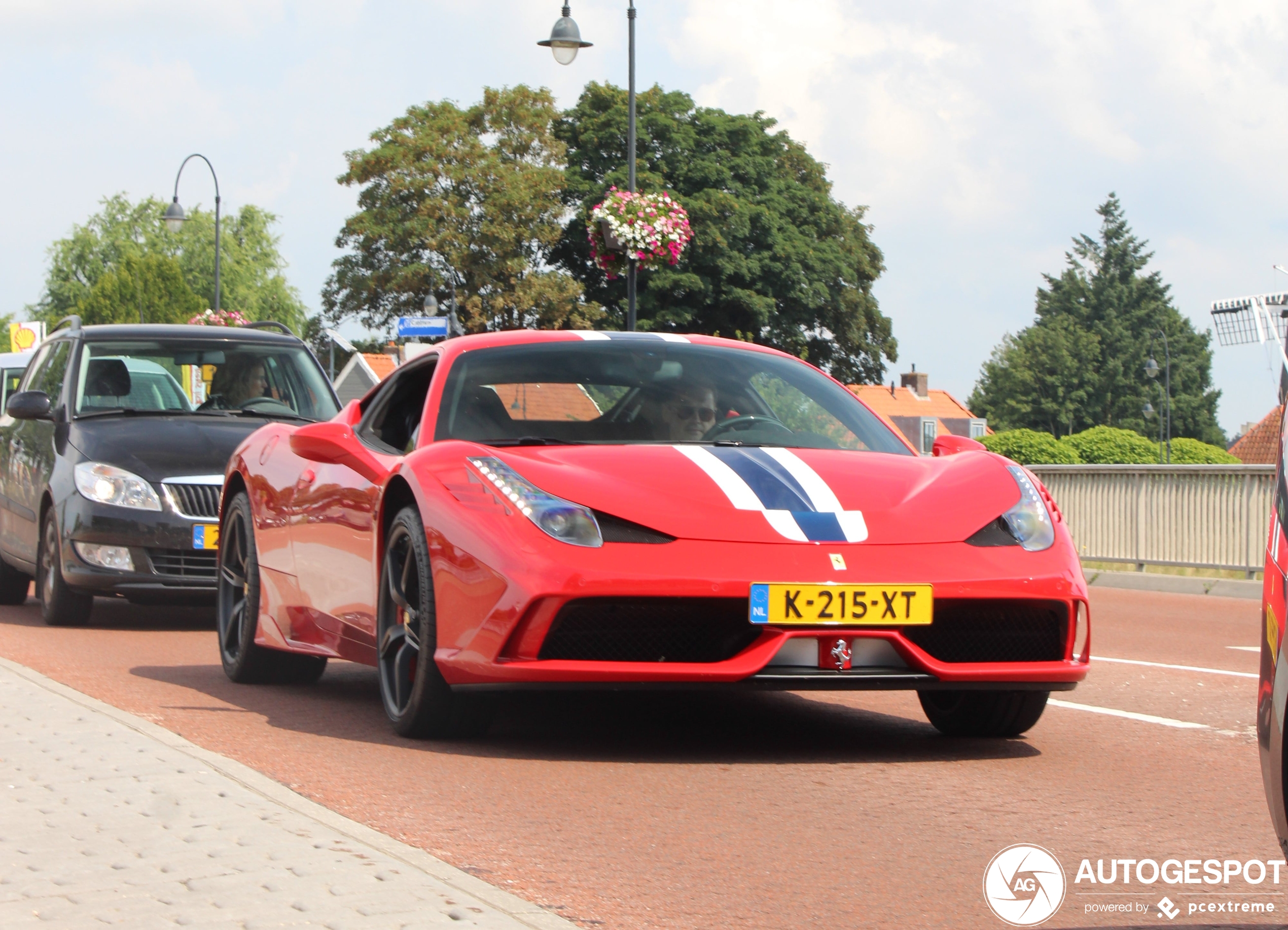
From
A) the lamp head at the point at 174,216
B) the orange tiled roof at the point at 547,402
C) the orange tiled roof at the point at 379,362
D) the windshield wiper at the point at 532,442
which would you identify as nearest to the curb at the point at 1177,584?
the orange tiled roof at the point at 547,402

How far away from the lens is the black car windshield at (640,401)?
658 cm

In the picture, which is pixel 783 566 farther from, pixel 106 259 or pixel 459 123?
pixel 106 259

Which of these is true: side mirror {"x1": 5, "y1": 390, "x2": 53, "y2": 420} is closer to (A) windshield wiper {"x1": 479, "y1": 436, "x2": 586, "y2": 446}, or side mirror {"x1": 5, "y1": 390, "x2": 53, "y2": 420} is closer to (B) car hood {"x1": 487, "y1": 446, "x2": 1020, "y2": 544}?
(A) windshield wiper {"x1": 479, "y1": 436, "x2": 586, "y2": 446}

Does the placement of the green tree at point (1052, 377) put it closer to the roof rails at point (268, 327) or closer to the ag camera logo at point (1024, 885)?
the roof rails at point (268, 327)

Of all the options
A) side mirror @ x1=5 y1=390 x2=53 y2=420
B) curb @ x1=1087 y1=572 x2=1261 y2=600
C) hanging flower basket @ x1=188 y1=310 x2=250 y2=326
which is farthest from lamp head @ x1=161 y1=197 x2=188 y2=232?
side mirror @ x1=5 y1=390 x2=53 y2=420

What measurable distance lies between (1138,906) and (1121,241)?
127 meters

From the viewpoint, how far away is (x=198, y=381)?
1208 cm

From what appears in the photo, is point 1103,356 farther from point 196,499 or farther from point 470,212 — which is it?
point 196,499

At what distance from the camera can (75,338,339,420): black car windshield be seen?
12.0m

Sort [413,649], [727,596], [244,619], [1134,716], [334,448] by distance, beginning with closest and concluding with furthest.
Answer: [727,596], [413,649], [334,448], [1134,716], [244,619]

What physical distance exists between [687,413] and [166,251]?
105753 mm

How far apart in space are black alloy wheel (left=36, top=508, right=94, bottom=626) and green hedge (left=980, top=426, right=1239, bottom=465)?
2111 inches

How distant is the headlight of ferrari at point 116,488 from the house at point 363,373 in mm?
67029

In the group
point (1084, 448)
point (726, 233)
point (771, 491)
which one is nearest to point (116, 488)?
point (771, 491)
